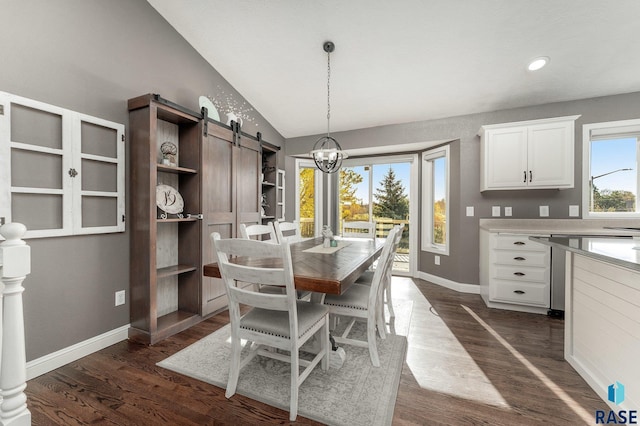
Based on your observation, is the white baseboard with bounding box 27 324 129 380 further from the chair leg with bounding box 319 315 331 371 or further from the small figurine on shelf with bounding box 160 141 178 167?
the chair leg with bounding box 319 315 331 371

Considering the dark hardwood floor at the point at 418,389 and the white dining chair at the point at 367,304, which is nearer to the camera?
the dark hardwood floor at the point at 418,389

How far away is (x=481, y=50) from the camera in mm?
2611

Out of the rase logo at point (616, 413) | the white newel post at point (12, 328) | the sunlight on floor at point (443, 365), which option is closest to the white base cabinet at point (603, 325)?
the rase logo at point (616, 413)

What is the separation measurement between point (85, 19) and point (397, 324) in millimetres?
3689

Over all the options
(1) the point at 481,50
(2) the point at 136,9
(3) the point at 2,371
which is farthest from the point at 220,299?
(1) the point at 481,50

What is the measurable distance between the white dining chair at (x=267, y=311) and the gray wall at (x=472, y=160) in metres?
2.73

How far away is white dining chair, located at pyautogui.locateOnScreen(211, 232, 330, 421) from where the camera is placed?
1.33m

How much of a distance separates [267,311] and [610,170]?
13.7 ft

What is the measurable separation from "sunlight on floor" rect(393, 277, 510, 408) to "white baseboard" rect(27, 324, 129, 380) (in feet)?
7.79

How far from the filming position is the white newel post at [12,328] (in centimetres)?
88

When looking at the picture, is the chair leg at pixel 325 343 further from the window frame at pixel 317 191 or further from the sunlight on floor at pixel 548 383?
the window frame at pixel 317 191

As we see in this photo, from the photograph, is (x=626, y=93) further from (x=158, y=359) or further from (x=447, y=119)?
(x=158, y=359)

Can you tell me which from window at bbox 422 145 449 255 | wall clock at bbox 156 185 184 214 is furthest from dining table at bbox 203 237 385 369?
window at bbox 422 145 449 255

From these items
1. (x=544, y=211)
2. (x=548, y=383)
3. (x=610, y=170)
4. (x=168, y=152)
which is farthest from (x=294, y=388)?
(x=610, y=170)
